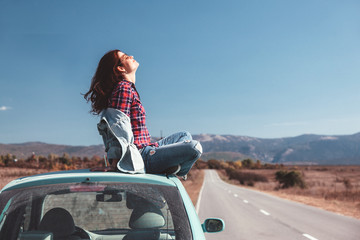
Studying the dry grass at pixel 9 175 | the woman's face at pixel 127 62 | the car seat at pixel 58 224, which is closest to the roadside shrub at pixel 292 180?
the dry grass at pixel 9 175

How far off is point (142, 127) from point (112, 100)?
357mm

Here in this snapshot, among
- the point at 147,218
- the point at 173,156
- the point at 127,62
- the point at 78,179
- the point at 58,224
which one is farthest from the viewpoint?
the point at 127,62

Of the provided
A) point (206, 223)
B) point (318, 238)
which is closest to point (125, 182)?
point (206, 223)

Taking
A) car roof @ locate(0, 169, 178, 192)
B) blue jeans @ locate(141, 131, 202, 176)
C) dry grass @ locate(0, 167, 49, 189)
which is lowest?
dry grass @ locate(0, 167, 49, 189)

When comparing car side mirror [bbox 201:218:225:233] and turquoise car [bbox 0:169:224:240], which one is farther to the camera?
car side mirror [bbox 201:218:225:233]

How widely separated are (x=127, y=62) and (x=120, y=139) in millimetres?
839

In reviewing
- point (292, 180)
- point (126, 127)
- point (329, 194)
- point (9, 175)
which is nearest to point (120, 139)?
point (126, 127)

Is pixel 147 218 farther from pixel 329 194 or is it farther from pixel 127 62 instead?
pixel 329 194

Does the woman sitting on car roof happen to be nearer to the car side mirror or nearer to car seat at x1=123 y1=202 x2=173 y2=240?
car seat at x1=123 y1=202 x2=173 y2=240

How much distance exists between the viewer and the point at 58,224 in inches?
96.3

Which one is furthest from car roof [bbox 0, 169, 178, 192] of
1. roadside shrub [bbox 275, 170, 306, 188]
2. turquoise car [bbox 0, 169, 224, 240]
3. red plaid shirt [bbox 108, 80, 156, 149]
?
roadside shrub [bbox 275, 170, 306, 188]

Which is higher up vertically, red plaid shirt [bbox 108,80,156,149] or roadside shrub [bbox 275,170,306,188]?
red plaid shirt [bbox 108,80,156,149]

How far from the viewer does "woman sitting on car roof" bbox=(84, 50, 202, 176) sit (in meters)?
2.75

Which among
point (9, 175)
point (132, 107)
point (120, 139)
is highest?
point (132, 107)
